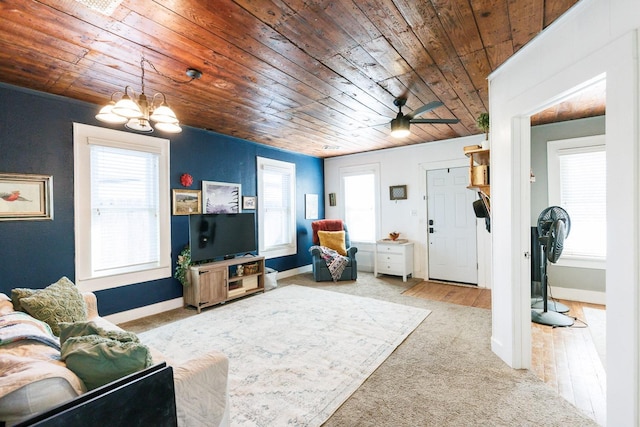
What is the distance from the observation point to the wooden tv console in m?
3.91

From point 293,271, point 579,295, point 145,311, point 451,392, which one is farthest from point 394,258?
point 145,311

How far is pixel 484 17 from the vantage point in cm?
186

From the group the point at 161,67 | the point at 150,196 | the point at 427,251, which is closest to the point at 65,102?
the point at 150,196

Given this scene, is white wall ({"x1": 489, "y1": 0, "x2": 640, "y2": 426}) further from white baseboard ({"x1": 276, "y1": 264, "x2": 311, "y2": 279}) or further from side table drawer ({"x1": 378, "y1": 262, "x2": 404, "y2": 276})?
white baseboard ({"x1": 276, "y1": 264, "x2": 311, "y2": 279})

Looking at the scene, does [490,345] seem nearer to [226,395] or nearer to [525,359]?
[525,359]

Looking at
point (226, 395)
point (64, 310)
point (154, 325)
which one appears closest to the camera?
point (226, 395)

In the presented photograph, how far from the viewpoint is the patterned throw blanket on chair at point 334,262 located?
539 cm

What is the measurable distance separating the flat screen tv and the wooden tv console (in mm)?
140

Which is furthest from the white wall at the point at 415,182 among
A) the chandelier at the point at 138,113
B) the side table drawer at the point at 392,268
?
the chandelier at the point at 138,113

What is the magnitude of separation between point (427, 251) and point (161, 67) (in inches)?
191

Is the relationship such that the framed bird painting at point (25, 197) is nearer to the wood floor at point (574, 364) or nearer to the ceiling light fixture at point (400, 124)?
the ceiling light fixture at point (400, 124)

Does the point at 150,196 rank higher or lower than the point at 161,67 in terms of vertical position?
lower

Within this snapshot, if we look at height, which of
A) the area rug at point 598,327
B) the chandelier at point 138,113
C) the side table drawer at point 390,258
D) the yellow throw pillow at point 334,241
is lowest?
the area rug at point 598,327

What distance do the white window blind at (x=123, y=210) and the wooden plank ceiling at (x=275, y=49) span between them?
0.76 m
